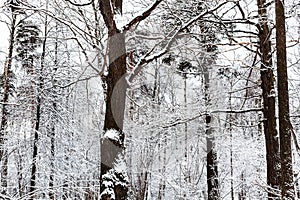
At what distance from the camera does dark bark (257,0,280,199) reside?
7.71 meters

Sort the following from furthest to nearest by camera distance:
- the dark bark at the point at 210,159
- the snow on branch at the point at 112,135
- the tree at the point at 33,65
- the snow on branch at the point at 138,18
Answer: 1. the tree at the point at 33,65
2. the dark bark at the point at 210,159
3. the snow on branch at the point at 138,18
4. the snow on branch at the point at 112,135

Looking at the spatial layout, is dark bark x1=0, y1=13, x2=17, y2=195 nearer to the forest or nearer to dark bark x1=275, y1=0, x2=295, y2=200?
the forest

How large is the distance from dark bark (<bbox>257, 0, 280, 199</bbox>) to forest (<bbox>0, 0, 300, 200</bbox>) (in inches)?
1.1

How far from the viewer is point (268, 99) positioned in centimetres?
818

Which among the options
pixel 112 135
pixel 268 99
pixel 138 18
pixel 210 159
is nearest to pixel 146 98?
pixel 210 159

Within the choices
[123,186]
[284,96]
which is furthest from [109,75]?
[284,96]

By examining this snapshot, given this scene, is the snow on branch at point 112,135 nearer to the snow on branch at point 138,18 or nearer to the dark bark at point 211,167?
the snow on branch at point 138,18

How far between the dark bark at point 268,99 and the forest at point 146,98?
0.03m

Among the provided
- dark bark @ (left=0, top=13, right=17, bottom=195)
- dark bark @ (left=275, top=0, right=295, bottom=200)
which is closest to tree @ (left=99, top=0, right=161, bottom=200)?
dark bark @ (left=275, top=0, right=295, bottom=200)

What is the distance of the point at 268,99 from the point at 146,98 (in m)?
5.48

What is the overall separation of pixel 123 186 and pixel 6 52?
11584 millimetres

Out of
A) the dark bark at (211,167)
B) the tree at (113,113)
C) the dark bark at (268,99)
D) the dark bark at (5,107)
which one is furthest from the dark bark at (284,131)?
the dark bark at (5,107)

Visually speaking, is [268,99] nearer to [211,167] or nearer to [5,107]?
[211,167]

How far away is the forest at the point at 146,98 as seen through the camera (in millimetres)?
5895
